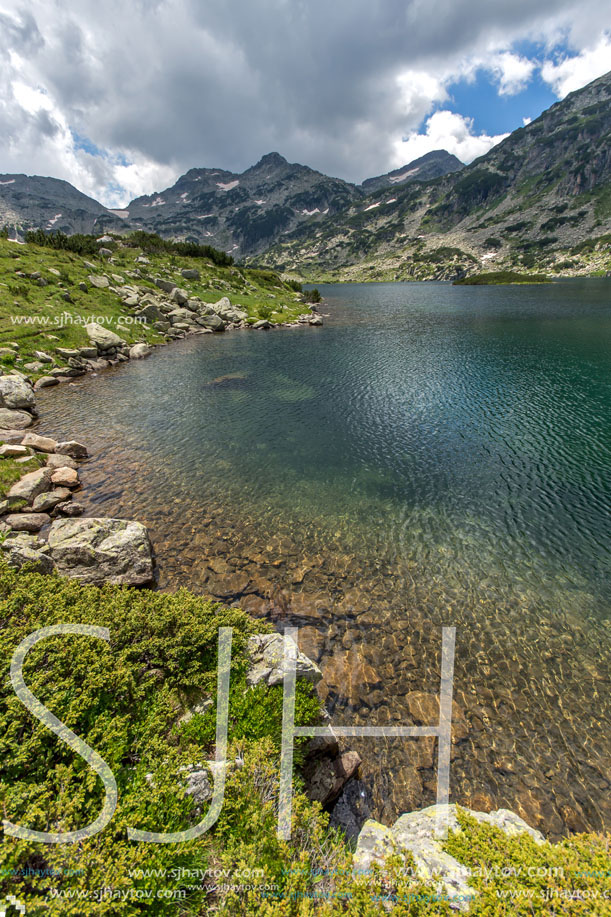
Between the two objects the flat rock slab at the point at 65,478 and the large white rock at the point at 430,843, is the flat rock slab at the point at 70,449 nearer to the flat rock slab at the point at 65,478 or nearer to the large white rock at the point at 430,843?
the flat rock slab at the point at 65,478

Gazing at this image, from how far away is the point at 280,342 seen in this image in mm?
66500

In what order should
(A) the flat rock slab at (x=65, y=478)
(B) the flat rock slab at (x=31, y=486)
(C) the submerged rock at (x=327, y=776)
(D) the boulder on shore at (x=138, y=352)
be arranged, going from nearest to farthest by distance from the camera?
1. (C) the submerged rock at (x=327, y=776)
2. (B) the flat rock slab at (x=31, y=486)
3. (A) the flat rock slab at (x=65, y=478)
4. (D) the boulder on shore at (x=138, y=352)

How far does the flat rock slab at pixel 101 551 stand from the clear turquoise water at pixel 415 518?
67.5 inches

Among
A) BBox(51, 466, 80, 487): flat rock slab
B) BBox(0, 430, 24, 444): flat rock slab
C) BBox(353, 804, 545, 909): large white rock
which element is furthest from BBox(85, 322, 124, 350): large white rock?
BBox(353, 804, 545, 909): large white rock

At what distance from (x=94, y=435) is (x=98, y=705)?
1085 inches

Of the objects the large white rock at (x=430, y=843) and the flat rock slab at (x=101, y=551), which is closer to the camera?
the large white rock at (x=430, y=843)

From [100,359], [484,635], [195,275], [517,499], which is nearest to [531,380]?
[517,499]

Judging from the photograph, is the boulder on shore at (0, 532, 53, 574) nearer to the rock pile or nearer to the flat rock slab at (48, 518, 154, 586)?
the rock pile

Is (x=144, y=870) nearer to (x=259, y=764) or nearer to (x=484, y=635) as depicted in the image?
(x=259, y=764)

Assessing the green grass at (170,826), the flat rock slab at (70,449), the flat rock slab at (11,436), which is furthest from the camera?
the flat rock slab at (70,449)

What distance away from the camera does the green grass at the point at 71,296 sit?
1810 inches

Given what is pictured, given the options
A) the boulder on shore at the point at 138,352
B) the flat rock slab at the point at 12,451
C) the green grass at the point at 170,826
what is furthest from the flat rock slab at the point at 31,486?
the boulder on shore at the point at 138,352

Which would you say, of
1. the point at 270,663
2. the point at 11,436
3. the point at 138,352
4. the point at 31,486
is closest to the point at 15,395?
the point at 11,436

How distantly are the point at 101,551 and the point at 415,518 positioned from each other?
16510 mm
